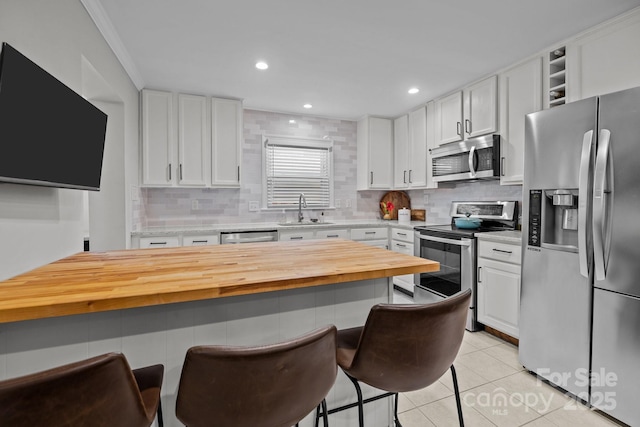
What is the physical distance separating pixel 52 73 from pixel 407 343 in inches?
81.4

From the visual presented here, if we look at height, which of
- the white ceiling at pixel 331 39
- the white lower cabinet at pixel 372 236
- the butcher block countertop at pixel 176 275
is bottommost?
the white lower cabinet at pixel 372 236

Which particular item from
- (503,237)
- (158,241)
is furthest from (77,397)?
(503,237)

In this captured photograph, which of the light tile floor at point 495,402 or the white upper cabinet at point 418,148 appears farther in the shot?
the white upper cabinet at point 418,148

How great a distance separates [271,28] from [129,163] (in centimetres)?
188

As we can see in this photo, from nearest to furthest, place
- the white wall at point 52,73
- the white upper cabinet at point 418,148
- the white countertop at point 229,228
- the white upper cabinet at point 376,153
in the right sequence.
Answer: the white wall at point 52,73 → the white countertop at point 229,228 → the white upper cabinet at point 418,148 → the white upper cabinet at point 376,153

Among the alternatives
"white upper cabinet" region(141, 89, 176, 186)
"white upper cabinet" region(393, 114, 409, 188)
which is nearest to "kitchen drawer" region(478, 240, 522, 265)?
"white upper cabinet" region(393, 114, 409, 188)

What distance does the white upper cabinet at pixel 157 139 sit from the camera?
3328mm

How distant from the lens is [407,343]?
3.38 ft

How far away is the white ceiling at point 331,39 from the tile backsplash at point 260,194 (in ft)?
2.71

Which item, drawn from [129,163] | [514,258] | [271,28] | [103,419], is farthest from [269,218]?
[103,419]

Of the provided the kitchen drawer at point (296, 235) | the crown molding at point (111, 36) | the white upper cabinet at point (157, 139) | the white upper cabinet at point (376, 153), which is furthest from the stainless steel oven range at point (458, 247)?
the crown molding at point (111, 36)

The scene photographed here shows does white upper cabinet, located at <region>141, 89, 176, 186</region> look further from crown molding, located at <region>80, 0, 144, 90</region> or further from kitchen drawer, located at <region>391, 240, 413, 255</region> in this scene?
kitchen drawer, located at <region>391, 240, 413, 255</region>

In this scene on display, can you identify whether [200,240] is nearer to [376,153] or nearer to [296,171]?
[296,171]

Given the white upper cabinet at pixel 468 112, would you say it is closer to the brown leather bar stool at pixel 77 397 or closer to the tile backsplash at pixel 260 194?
the tile backsplash at pixel 260 194
